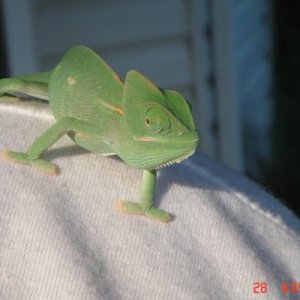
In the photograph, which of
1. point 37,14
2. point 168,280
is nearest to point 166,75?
point 37,14

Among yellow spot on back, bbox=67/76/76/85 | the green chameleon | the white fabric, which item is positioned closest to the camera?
the white fabric

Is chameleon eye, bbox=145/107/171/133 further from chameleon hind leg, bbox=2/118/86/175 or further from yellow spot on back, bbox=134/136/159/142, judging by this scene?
chameleon hind leg, bbox=2/118/86/175

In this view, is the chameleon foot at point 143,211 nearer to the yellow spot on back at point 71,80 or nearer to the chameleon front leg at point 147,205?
the chameleon front leg at point 147,205

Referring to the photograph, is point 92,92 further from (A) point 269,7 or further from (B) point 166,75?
(A) point 269,7

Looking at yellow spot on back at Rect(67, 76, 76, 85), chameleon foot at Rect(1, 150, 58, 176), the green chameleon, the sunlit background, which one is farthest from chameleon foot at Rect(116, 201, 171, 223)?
the sunlit background
